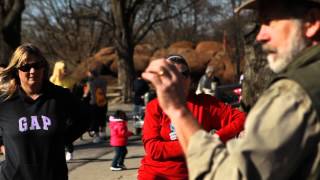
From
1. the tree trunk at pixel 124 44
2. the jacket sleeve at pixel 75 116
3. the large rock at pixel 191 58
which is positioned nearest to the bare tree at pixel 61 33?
the large rock at pixel 191 58

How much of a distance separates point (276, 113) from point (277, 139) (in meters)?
0.08

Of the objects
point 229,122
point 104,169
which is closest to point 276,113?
point 229,122

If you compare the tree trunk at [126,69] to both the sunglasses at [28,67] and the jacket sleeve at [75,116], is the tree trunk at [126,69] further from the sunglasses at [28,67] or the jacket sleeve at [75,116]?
the sunglasses at [28,67]

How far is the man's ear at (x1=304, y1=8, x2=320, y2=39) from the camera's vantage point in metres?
2.29

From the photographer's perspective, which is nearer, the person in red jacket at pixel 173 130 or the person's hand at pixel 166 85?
the person's hand at pixel 166 85

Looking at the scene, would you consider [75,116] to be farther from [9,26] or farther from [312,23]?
[9,26]

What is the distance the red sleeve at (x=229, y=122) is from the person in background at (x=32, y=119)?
45.1 inches

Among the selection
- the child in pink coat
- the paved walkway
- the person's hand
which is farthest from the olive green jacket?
the child in pink coat

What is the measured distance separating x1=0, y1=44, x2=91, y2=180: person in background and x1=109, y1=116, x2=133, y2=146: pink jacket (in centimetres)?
617

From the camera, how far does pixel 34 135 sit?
15.8 feet

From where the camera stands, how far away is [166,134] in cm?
493

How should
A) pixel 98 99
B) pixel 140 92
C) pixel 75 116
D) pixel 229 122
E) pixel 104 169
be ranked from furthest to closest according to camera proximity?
pixel 140 92 < pixel 98 99 < pixel 104 169 < pixel 75 116 < pixel 229 122

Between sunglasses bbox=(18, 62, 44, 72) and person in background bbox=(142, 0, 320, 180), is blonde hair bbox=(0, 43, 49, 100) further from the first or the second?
person in background bbox=(142, 0, 320, 180)

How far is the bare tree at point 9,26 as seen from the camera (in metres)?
20.7
